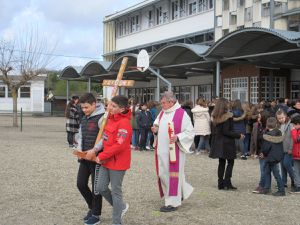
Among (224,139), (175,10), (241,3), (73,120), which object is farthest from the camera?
(175,10)

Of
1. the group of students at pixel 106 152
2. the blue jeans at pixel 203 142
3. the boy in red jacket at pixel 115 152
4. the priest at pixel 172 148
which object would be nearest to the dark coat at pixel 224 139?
the priest at pixel 172 148

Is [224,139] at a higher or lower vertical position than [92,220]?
higher

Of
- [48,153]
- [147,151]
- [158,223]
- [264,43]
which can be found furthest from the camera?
[264,43]

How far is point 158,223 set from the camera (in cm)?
636

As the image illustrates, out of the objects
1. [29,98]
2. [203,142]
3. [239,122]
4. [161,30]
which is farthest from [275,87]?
[29,98]

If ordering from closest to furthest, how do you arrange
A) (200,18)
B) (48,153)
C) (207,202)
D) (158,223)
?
(158,223) → (207,202) → (48,153) → (200,18)

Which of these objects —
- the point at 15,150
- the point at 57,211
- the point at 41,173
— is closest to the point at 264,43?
the point at 15,150

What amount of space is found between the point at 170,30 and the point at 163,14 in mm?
2170

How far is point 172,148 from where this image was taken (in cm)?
705

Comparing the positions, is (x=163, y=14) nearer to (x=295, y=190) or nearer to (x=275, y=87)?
(x=275, y=87)

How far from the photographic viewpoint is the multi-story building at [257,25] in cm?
2372

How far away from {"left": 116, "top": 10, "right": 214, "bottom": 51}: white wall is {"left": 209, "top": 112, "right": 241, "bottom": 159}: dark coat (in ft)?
84.5

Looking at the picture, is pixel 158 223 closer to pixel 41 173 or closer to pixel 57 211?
pixel 57 211

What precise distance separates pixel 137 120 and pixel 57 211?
9.14m
